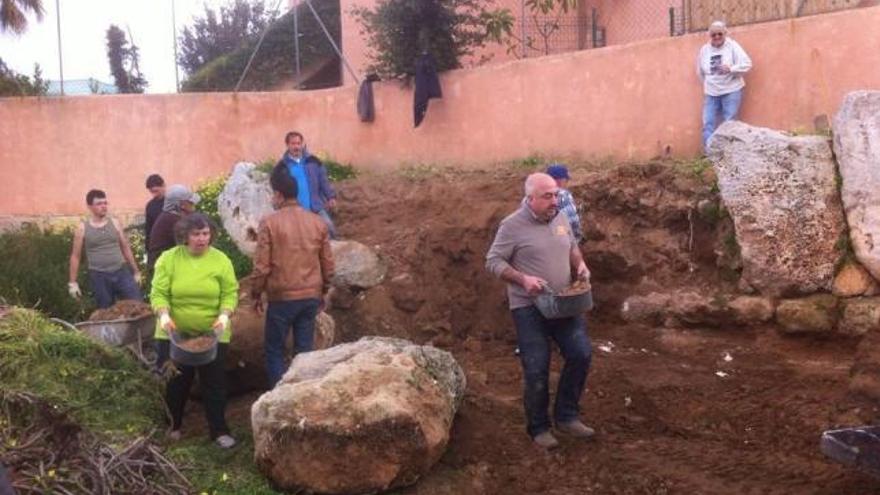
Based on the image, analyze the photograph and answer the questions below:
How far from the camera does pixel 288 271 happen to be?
24.0 ft

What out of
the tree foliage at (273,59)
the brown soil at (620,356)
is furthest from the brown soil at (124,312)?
the tree foliage at (273,59)

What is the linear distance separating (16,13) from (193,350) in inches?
498

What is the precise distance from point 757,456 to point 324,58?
1507 centimetres

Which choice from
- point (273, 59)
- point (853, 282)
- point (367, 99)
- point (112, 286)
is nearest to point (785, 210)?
point (853, 282)

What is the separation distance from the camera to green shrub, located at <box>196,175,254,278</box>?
Answer: 489 inches

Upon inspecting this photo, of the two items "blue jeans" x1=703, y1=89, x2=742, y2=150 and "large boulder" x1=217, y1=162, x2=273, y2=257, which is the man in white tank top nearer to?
"large boulder" x1=217, y1=162, x2=273, y2=257

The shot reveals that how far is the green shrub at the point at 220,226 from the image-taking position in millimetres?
12430

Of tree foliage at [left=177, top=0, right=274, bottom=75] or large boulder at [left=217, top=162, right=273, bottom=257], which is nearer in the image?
large boulder at [left=217, top=162, right=273, bottom=257]

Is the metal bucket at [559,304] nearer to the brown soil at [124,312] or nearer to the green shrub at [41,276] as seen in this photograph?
the brown soil at [124,312]

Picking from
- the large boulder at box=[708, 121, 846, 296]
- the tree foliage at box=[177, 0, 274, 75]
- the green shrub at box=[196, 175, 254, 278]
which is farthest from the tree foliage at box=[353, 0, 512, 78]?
the tree foliage at box=[177, 0, 274, 75]

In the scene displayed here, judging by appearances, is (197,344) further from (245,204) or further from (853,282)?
(245,204)

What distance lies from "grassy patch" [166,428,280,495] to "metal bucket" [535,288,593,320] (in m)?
1.95

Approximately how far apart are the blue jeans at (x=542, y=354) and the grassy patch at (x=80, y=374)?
2.44m

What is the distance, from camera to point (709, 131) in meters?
11.1
